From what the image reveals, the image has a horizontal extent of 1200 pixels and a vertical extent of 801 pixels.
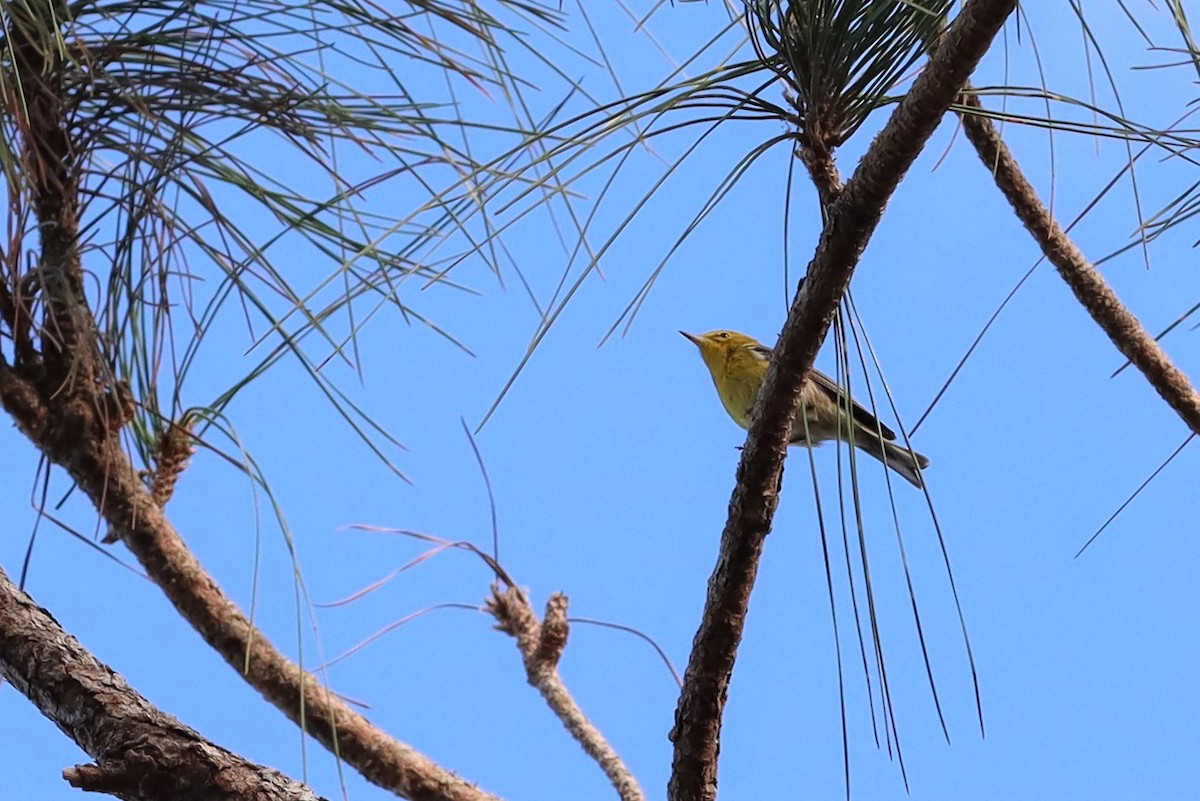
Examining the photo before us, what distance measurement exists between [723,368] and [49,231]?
1187 mm

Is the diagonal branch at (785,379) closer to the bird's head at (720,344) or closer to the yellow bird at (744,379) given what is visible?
the yellow bird at (744,379)

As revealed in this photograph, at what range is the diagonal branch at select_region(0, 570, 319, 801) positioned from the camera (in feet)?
3.22

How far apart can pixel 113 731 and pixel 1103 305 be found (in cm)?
114

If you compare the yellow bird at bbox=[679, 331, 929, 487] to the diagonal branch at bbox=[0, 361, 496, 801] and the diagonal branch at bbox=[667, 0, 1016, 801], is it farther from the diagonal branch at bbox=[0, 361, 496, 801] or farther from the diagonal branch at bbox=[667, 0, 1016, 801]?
the diagonal branch at bbox=[667, 0, 1016, 801]

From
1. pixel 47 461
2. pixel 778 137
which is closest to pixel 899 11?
pixel 778 137

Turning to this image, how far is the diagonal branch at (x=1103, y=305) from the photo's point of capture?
150 cm

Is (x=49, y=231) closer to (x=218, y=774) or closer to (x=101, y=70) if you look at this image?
(x=101, y=70)

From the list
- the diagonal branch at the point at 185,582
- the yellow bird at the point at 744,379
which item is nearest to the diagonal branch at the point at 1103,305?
the yellow bird at the point at 744,379

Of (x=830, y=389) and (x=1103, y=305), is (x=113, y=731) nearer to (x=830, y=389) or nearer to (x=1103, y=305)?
(x=1103, y=305)

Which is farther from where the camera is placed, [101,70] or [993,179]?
[993,179]

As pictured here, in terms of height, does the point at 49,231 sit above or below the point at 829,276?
above

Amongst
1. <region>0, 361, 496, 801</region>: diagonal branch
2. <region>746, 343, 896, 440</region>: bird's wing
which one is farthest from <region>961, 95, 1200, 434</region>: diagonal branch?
<region>0, 361, 496, 801</region>: diagonal branch

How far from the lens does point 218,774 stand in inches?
39.2

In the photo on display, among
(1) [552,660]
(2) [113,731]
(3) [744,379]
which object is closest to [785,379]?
(2) [113,731]
